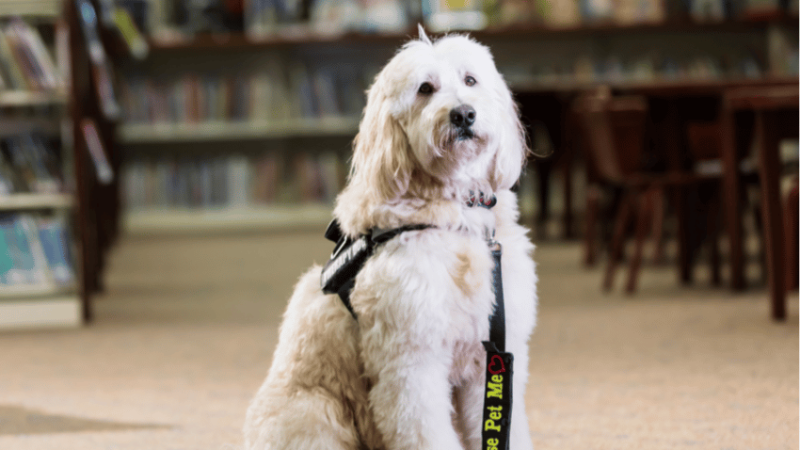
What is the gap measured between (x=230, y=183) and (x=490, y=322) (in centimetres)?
573

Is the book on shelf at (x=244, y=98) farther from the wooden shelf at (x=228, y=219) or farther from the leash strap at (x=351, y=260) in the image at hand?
the leash strap at (x=351, y=260)

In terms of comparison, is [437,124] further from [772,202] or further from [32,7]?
[32,7]

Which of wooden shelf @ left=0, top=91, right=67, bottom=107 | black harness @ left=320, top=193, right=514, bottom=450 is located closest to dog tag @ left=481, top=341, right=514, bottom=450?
black harness @ left=320, top=193, right=514, bottom=450

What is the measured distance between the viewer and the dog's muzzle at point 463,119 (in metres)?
1.37

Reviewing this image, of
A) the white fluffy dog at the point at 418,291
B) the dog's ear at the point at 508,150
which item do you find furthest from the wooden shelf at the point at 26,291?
the dog's ear at the point at 508,150

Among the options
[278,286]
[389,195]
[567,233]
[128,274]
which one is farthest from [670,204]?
[389,195]

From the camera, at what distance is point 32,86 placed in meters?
3.52

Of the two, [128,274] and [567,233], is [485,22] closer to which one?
[567,233]

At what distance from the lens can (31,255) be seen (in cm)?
348

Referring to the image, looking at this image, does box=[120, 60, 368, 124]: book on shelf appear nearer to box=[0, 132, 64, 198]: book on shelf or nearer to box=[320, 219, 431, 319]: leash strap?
box=[0, 132, 64, 198]: book on shelf

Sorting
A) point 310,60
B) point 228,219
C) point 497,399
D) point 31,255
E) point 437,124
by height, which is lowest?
point 228,219

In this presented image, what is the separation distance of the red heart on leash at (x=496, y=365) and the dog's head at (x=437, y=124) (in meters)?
0.30

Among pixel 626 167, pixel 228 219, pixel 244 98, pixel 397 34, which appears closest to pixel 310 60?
pixel 244 98

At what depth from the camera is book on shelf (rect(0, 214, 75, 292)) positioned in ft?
11.4
